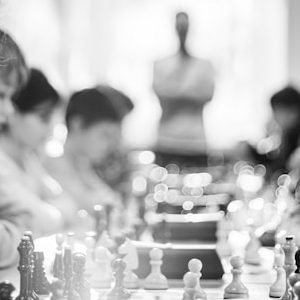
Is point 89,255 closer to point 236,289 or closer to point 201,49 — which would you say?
point 236,289

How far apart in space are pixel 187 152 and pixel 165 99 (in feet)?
1.07

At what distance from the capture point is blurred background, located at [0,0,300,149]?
5273mm

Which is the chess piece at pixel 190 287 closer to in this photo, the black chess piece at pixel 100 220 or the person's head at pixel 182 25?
the black chess piece at pixel 100 220

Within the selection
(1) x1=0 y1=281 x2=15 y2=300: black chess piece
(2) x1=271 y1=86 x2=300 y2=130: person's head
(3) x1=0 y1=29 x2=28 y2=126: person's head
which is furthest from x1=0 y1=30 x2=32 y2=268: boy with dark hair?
(2) x1=271 y1=86 x2=300 y2=130: person's head

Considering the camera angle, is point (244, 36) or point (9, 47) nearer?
point (9, 47)

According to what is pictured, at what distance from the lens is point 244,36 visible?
5590 millimetres

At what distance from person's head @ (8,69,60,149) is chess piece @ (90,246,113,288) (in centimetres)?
81

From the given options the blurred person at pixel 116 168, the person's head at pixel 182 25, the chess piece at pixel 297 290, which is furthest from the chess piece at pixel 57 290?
the person's head at pixel 182 25

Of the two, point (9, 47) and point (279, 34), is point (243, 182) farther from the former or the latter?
point (279, 34)

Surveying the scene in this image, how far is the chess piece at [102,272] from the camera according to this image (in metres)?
1.37

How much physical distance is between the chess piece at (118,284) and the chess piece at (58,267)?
0.30ft

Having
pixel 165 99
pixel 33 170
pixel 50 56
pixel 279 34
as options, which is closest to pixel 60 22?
pixel 50 56

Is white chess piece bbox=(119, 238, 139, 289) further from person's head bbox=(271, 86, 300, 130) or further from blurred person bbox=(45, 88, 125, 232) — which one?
person's head bbox=(271, 86, 300, 130)

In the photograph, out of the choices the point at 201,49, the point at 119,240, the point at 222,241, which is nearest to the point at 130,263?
the point at 119,240
